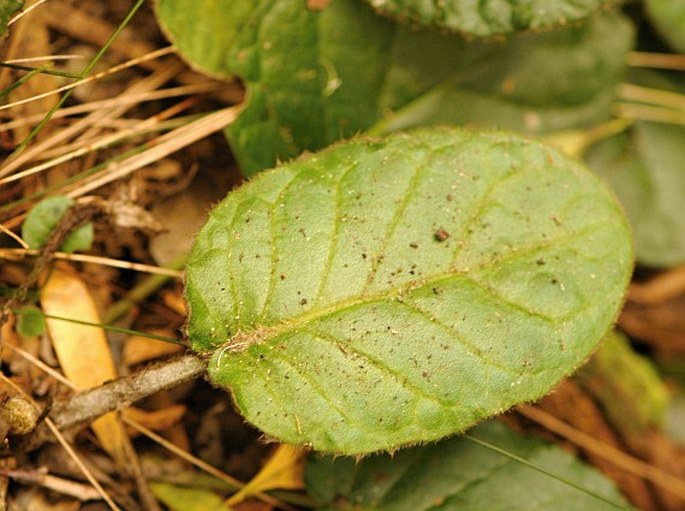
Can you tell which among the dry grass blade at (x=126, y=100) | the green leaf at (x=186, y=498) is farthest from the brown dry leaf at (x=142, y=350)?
the dry grass blade at (x=126, y=100)

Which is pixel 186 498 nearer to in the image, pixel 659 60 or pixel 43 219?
pixel 43 219

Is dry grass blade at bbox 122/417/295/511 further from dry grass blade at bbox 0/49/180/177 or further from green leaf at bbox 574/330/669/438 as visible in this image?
green leaf at bbox 574/330/669/438

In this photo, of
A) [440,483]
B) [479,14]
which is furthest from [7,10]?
[440,483]

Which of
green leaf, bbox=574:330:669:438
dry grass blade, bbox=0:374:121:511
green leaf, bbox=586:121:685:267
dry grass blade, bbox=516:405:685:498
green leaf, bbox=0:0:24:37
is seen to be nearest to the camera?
green leaf, bbox=0:0:24:37

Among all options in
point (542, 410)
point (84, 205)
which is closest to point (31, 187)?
point (84, 205)

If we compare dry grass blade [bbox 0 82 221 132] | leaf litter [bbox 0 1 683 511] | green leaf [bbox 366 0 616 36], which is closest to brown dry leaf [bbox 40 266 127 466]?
leaf litter [bbox 0 1 683 511]

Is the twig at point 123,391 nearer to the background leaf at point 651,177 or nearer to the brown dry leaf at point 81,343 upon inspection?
the brown dry leaf at point 81,343

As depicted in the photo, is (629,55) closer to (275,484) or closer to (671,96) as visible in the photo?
(671,96)
